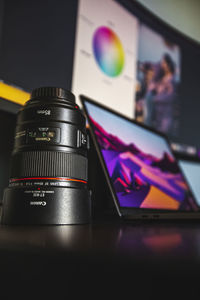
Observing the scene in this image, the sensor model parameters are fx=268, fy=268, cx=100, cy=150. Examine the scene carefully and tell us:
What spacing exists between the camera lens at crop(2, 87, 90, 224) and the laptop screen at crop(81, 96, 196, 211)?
0.11m

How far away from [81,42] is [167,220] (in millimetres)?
672

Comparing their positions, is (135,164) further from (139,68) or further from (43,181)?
(139,68)

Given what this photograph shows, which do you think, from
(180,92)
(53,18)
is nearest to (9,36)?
(53,18)

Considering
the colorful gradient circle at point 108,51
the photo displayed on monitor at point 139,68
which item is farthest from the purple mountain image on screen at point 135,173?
the colorful gradient circle at point 108,51

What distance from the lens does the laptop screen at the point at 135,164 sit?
507 millimetres

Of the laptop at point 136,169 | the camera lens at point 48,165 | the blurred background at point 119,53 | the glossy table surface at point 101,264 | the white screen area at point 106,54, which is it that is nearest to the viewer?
the glossy table surface at point 101,264

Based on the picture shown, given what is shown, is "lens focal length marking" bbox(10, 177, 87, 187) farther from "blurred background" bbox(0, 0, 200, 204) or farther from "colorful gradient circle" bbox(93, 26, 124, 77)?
"colorful gradient circle" bbox(93, 26, 124, 77)

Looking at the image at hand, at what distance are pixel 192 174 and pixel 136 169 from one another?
61 cm

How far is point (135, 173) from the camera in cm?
56

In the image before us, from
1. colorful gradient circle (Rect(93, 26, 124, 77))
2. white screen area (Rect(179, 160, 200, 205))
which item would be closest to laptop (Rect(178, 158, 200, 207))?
white screen area (Rect(179, 160, 200, 205))

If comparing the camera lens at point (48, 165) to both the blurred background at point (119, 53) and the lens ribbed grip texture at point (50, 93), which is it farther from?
the blurred background at point (119, 53)

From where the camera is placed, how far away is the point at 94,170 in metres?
0.68

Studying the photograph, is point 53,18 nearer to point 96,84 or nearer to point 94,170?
point 96,84

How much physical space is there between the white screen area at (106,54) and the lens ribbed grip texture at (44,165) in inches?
19.7
